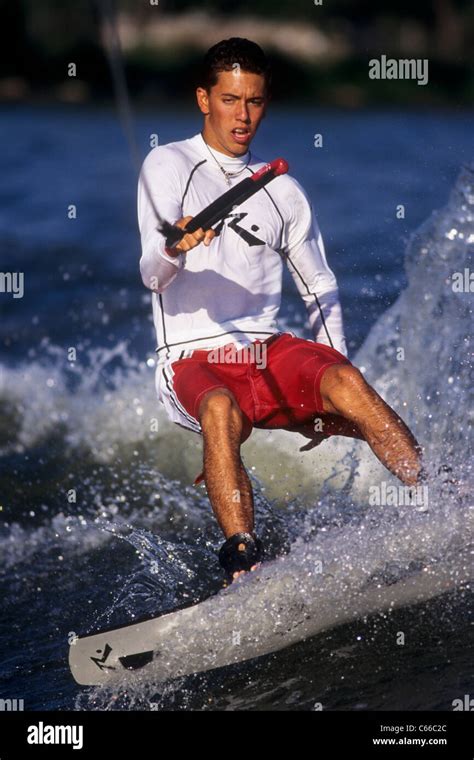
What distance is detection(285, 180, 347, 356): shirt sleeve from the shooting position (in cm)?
593

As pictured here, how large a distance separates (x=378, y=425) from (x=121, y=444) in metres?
3.79

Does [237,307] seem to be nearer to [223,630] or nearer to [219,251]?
[219,251]

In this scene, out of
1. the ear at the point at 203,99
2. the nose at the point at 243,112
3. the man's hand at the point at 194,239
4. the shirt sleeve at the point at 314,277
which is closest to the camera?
the man's hand at the point at 194,239

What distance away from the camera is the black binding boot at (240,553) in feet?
16.7

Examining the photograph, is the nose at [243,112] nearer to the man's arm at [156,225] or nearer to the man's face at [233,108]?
the man's face at [233,108]

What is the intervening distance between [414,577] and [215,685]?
3.16 ft

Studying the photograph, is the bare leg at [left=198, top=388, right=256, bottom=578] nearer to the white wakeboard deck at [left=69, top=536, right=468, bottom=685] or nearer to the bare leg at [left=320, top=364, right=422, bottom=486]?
the white wakeboard deck at [left=69, top=536, right=468, bottom=685]

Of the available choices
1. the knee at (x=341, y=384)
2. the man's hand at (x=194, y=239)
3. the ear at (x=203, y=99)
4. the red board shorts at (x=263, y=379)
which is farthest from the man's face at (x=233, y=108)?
the knee at (x=341, y=384)

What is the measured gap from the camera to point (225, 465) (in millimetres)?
5238

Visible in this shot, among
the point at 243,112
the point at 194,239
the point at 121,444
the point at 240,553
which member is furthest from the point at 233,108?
the point at 121,444

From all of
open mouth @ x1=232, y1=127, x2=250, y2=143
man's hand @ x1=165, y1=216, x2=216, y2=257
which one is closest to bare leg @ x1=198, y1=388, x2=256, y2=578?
man's hand @ x1=165, y1=216, x2=216, y2=257

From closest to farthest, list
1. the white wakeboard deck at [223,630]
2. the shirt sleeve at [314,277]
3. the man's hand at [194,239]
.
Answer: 1. the man's hand at [194,239]
2. the white wakeboard deck at [223,630]
3. the shirt sleeve at [314,277]

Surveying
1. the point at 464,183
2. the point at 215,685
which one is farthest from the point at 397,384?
the point at 215,685
